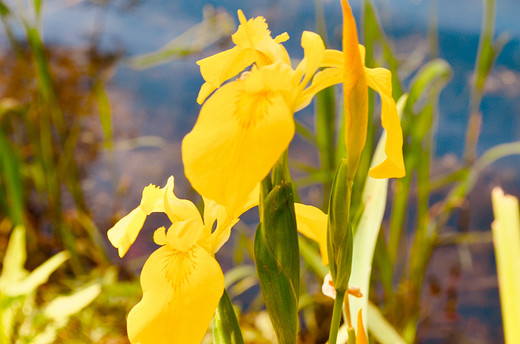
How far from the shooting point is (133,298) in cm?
89

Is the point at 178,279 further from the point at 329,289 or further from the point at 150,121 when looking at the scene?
the point at 150,121

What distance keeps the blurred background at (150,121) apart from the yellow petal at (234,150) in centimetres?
64

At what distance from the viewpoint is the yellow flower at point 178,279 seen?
176 mm

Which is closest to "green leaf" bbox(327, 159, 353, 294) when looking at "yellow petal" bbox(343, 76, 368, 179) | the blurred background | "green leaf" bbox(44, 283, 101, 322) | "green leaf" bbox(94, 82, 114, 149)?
"yellow petal" bbox(343, 76, 368, 179)

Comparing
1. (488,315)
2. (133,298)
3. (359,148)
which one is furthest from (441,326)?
(359,148)

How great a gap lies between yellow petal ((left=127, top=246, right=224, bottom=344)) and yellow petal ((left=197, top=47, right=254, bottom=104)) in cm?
8

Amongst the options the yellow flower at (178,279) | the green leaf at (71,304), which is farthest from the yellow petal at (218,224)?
the green leaf at (71,304)

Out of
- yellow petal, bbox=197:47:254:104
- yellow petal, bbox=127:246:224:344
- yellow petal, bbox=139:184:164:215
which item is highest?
yellow petal, bbox=197:47:254:104

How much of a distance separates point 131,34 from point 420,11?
725 millimetres

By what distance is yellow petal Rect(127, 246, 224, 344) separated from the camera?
0.17 metres

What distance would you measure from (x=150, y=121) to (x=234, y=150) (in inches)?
42.6

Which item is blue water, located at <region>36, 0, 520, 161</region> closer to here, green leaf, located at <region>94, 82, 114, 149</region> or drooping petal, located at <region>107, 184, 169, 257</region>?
green leaf, located at <region>94, 82, 114, 149</region>

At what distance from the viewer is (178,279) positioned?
0.19m

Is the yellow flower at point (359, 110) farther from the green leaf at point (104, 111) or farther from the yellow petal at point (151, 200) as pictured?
the green leaf at point (104, 111)
